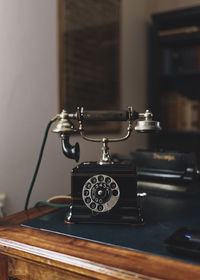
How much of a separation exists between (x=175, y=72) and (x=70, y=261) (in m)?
2.18

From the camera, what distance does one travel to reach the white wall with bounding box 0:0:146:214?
53.0 inches

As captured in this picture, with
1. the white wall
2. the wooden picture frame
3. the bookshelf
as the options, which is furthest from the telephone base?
the bookshelf

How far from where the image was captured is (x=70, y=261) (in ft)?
2.18

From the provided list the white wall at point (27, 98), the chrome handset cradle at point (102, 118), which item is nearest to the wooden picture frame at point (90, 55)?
the white wall at point (27, 98)

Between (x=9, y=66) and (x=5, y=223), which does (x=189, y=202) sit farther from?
(x=9, y=66)

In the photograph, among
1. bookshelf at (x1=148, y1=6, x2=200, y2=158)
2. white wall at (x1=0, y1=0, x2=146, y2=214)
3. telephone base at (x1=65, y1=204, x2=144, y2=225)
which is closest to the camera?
telephone base at (x1=65, y1=204, x2=144, y2=225)

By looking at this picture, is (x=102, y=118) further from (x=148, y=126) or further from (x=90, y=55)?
(x=90, y=55)

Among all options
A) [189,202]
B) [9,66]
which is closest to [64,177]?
[9,66]

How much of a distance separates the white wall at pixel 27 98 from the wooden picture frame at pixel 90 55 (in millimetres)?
91

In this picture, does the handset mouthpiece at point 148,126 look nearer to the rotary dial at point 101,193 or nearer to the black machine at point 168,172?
the rotary dial at point 101,193

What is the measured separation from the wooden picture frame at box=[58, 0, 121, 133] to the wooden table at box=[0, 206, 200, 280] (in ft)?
3.27

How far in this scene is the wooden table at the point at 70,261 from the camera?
0.61m

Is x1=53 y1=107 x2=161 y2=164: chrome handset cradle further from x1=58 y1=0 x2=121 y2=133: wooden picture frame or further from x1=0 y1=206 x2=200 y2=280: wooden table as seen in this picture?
x1=58 y1=0 x2=121 y2=133: wooden picture frame

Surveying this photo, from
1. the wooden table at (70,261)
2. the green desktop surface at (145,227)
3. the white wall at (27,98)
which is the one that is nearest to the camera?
the wooden table at (70,261)
